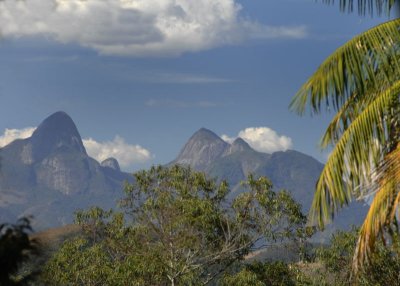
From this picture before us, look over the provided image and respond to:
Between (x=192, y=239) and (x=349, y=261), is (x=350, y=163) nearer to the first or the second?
(x=349, y=261)

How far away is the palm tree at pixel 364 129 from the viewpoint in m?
7.48

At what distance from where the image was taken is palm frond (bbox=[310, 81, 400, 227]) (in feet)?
25.2

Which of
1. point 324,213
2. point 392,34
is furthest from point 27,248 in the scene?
point 392,34

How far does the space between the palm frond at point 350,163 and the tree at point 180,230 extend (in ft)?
80.8

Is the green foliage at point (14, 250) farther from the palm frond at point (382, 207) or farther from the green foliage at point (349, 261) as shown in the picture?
the green foliage at point (349, 261)

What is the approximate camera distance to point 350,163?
7820 millimetres

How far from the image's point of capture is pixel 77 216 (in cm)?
3938

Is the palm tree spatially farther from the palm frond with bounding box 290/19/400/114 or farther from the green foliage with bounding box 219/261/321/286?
the green foliage with bounding box 219/261/321/286

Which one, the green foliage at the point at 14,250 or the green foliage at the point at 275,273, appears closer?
the green foliage at the point at 14,250

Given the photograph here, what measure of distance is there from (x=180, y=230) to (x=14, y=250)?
2821cm

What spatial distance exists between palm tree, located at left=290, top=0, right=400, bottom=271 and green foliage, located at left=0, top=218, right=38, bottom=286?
10.9 feet

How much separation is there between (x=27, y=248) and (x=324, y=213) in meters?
3.45

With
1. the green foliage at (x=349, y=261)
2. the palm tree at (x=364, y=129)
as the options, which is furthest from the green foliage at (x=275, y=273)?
the palm tree at (x=364, y=129)

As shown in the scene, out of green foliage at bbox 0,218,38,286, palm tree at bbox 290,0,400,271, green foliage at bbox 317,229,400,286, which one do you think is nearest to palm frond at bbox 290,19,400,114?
palm tree at bbox 290,0,400,271
